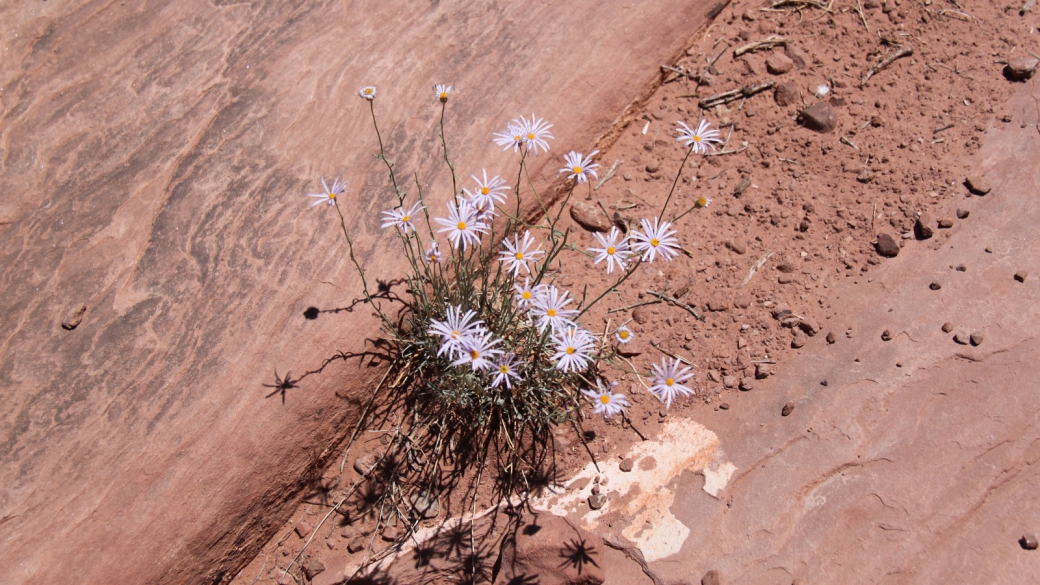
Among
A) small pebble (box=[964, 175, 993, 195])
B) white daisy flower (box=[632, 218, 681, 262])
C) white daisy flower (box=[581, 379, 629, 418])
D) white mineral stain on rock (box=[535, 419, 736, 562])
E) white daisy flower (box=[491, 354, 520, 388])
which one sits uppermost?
white daisy flower (box=[632, 218, 681, 262])

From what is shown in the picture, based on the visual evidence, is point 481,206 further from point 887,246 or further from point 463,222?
point 887,246

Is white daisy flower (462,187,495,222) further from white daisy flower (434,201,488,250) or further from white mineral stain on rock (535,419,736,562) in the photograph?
white mineral stain on rock (535,419,736,562)

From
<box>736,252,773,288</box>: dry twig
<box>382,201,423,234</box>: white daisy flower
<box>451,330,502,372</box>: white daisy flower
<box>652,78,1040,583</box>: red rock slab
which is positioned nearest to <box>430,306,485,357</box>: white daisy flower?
<box>451,330,502,372</box>: white daisy flower

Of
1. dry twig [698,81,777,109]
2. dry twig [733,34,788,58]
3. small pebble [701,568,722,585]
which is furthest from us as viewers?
dry twig [733,34,788,58]

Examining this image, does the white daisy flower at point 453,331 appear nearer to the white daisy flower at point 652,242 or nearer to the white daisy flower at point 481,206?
the white daisy flower at point 481,206

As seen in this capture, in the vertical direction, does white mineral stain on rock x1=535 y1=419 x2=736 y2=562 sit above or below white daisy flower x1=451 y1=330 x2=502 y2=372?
below

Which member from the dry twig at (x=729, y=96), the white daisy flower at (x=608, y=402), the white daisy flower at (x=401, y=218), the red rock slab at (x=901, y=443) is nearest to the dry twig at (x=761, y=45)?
the dry twig at (x=729, y=96)

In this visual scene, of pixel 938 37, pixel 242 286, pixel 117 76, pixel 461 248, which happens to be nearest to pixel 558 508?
pixel 461 248
